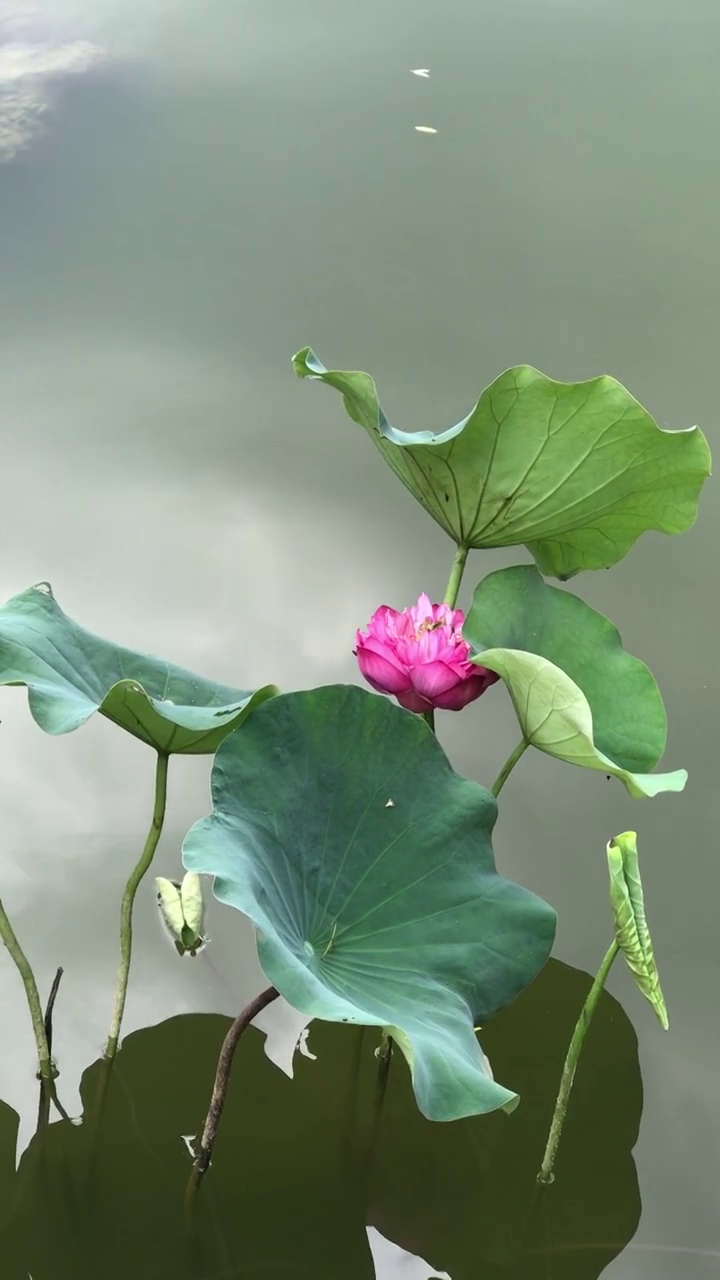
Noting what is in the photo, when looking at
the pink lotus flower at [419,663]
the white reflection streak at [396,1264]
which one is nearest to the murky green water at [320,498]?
the white reflection streak at [396,1264]

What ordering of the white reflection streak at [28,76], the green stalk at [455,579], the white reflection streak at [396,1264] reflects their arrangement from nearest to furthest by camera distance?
the white reflection streak at [396,1264] → the green stalk at [455,579] → the white reflection streak at [28,76]

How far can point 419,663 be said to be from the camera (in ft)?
3.57

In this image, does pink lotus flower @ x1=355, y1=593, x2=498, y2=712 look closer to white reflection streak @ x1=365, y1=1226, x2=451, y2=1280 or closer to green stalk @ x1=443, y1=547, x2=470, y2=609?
green stalk @ x1=443, y1=547, x2=470, y2=609

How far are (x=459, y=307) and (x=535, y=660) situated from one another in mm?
1417

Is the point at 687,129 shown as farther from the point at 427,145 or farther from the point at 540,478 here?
the point at 540,478

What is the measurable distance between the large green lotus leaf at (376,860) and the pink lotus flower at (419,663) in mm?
53

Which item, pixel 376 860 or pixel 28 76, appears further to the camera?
pixel 28 76

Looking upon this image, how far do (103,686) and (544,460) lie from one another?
0.44 metres

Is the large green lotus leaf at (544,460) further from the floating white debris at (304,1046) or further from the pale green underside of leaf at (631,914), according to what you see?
the floating white debris at (304,1046)

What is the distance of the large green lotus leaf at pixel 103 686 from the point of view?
100cm

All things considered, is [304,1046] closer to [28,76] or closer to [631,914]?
[631,914]

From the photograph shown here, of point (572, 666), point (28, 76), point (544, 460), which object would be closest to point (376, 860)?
point (572, 666)

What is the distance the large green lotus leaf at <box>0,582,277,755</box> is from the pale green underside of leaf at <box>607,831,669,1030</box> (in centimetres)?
30

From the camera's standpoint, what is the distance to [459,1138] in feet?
3.83
